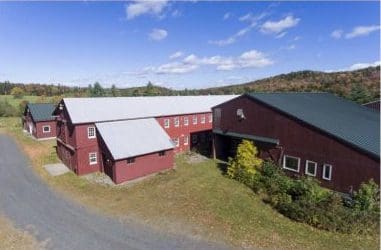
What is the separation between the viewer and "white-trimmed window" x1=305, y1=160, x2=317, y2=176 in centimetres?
2242

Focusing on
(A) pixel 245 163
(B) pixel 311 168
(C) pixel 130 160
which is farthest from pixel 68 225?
(B) pixel 311 168

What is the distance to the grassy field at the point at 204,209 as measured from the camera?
1527 cm

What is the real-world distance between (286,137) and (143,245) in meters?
16.2

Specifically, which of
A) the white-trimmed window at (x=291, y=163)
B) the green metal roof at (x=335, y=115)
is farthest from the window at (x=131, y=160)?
the white-trimmed window at (x=291, y=163)

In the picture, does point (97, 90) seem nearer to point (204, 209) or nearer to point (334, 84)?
point (334, 84)

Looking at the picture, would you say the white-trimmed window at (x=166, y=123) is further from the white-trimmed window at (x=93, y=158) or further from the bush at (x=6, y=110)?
the bush at (x=6, y=110)

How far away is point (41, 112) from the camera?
51531 millimetres

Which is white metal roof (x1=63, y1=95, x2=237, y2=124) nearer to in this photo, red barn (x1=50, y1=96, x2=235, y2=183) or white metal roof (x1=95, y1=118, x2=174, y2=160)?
red barn (x1=50, y1=96, x2=235, y2=183)

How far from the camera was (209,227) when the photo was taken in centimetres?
1677

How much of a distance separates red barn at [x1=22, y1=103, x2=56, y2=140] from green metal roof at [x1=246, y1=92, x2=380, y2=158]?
4052cm

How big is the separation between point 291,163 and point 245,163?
166 inches

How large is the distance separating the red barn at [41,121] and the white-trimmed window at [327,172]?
156ft

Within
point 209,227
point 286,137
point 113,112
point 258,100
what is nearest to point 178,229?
point 209,227

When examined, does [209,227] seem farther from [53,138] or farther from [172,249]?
[53,138]
